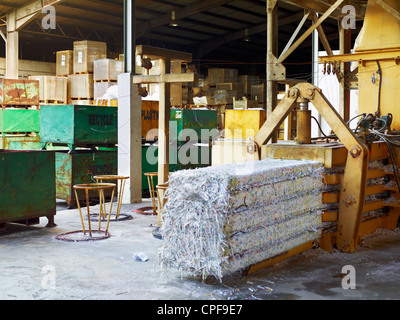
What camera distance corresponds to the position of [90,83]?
49.9 feet

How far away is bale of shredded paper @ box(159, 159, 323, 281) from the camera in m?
3.87

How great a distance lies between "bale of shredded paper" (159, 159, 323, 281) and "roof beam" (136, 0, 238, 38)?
51.1 ft

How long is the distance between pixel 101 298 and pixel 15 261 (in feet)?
5.35

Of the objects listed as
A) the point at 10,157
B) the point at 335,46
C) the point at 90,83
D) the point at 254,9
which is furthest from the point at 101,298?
the point at 335,46

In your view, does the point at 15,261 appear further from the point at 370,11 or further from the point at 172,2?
the point at 172,2

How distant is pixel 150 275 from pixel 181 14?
17179mm

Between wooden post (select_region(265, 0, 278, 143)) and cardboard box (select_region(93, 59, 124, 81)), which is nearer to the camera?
wooden post (select_region(265, 0, 278, 143))

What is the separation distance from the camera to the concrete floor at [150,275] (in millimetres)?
3889

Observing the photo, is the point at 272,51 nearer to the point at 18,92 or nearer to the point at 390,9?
the point at 390,9

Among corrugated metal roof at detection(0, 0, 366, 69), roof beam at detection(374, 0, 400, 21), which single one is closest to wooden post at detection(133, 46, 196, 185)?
roof beam at detection(374, 0, 400, 21)

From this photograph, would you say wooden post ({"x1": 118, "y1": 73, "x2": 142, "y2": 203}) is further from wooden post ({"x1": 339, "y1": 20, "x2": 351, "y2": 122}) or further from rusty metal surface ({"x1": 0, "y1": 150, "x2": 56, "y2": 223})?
wooden post ({"x1": 339, "y1": 20, "x2": 351, "y2": 122})

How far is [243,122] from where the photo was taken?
12656 millimetres

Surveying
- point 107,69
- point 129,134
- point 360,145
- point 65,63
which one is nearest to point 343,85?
point 129,134

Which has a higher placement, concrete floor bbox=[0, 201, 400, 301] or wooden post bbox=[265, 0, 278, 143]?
wooden post bbox=[265, 0, 278, 143]
